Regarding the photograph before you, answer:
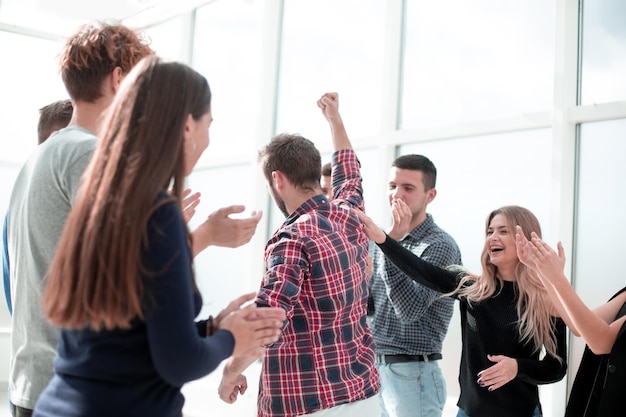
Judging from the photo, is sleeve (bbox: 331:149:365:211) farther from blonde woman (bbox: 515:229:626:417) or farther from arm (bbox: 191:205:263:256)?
arm (bbox: 191:205:263:256)

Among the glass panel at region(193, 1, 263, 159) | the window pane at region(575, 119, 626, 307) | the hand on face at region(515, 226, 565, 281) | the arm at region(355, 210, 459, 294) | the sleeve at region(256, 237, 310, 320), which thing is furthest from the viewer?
the glass panel at region(193, 1, 263, 159)

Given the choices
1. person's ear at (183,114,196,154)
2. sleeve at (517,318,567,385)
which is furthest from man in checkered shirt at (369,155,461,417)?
person's ear at (183,114,196,154)

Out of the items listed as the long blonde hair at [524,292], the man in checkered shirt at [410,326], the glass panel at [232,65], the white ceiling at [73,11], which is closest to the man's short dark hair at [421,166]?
the man in checkered shirt at [410,326]

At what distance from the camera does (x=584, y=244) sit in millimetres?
2961

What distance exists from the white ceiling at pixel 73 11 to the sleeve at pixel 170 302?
468 centimetres

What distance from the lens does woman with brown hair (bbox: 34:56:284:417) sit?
1.03m

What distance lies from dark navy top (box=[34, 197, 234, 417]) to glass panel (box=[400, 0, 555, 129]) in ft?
8.72

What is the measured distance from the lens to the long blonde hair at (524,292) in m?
2.18

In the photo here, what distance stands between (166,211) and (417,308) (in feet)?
5.58

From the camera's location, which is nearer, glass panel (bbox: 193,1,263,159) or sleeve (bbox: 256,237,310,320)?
sleeve (bbox: 256,237,310,320)

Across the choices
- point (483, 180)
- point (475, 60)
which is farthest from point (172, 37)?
point (483, 180)

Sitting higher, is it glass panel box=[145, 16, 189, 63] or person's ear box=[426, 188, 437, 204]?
glass panel box=[145, 16, 189, 63]

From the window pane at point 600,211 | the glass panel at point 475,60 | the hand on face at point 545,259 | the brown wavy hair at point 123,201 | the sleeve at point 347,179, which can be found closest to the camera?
the brown wavy hair at point 123,201

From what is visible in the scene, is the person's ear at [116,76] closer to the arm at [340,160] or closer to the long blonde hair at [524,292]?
the arm at [340,160]
